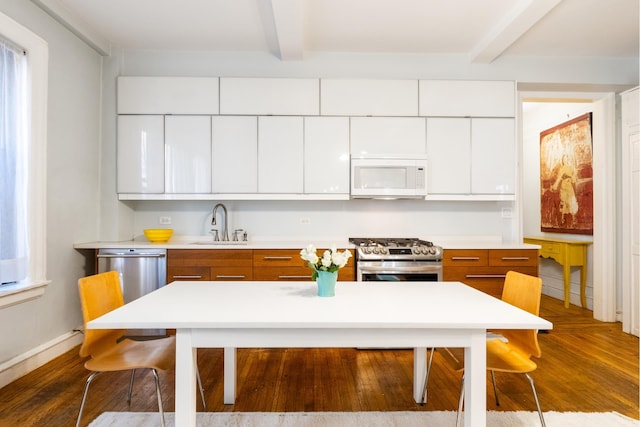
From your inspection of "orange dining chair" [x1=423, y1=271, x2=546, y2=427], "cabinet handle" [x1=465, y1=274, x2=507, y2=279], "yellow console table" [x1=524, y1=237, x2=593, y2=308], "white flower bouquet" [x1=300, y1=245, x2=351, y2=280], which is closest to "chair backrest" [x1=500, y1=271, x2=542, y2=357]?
"orange dining chair" [x1=423, y1=271, x2=546, y2=427]

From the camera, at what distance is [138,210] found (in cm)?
389

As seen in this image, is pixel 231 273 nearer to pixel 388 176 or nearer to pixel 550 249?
pixel 388 176

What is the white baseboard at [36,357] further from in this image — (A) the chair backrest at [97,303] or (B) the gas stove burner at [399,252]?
(B) the gas stove burner at [399,252]

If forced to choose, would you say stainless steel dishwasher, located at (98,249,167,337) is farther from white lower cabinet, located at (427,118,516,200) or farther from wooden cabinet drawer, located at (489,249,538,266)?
wooden cabinet drawer, located at (489,249,538,266)

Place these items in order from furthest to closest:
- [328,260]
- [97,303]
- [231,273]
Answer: [231,273], [97,303], [328,260]

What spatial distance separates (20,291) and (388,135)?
320 cm

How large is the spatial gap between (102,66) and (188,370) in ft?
11.3

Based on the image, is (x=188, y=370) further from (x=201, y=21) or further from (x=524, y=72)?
(x=524, y=72)

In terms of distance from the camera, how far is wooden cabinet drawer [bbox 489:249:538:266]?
3.37 metres

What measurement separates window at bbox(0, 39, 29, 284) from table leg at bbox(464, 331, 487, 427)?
2.91 metres

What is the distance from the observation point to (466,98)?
3.64m

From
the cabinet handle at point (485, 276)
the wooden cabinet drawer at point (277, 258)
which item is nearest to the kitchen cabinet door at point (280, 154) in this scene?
the wooden cabinet drawer at point (277, 258)

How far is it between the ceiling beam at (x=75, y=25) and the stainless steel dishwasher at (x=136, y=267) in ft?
6.21

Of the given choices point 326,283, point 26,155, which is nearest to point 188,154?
point 26,155
